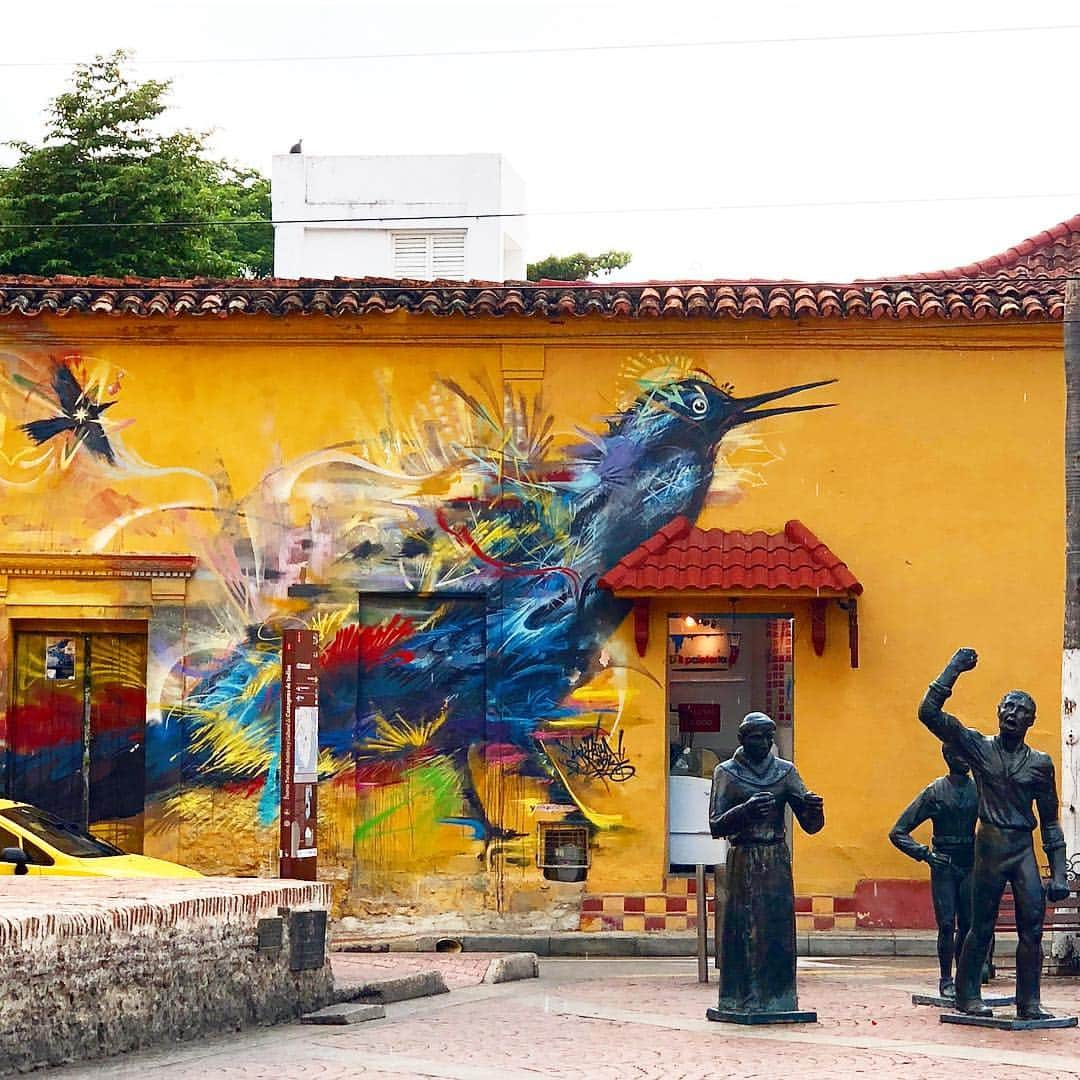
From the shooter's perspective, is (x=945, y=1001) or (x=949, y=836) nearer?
(x=945, y=1001)

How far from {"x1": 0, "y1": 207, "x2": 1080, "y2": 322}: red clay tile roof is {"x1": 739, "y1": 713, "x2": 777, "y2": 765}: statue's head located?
6.91 m

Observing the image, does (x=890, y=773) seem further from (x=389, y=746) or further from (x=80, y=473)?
(x=80, y=473)

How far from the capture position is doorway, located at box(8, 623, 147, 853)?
1900 centimetres

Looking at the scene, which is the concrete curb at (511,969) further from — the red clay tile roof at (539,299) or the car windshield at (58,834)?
the red clay tile roof at (539,299)

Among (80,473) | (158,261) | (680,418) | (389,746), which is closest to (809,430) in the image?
(680,418)

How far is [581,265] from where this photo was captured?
4203 centimetres

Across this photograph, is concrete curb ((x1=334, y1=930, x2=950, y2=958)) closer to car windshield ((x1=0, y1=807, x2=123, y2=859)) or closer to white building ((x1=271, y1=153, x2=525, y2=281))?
car windshield ((x1=0, y1=807, x2=123, y2=859))

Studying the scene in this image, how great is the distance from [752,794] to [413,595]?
22.5 feet

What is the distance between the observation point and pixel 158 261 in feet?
115

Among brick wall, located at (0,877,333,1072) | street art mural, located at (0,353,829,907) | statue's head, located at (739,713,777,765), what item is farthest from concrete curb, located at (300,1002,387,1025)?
street art mural, located at (0,353,829,907)

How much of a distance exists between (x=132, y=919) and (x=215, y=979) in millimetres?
975

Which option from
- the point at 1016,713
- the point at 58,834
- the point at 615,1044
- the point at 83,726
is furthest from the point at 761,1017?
the point at 83,726

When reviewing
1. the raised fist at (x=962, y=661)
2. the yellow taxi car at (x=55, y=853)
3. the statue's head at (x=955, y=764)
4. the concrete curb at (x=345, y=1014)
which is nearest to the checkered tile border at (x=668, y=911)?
the yellow taxi car at (x=55, y=853)

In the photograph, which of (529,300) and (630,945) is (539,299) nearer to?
(529,300)
